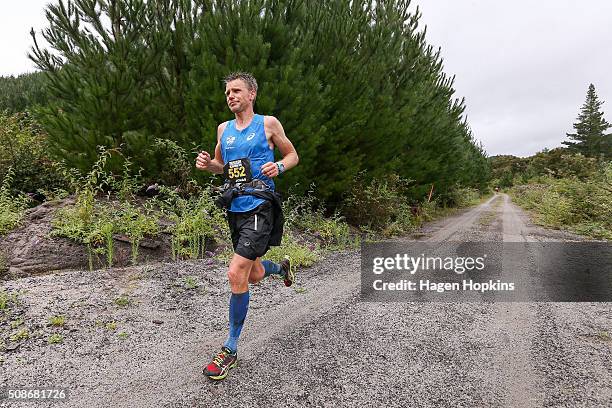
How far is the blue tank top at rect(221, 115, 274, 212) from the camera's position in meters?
2.89

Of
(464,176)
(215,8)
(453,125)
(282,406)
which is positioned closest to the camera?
(282,406)

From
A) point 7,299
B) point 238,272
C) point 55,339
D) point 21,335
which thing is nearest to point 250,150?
point 238,272

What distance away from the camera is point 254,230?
2.80 m

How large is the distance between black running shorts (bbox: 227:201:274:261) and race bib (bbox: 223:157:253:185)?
0.81ft

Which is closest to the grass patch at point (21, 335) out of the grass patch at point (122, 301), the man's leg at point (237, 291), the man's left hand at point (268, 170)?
the grass patch at point (122, 301)

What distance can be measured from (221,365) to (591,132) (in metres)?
71.3

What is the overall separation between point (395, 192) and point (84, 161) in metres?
8.09

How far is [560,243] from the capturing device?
29.2 ft

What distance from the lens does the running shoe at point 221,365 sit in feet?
8.25

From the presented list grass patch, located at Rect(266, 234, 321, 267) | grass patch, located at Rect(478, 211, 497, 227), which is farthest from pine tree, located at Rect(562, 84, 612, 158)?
grass patch, located at Rect(266, 234, 321, 267)

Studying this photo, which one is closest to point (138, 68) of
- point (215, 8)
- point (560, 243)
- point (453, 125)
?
point (215, 8)

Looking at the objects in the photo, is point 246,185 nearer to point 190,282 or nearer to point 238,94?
point 238,94

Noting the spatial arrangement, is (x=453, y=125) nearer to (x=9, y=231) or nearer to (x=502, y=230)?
(x=502, y=230)

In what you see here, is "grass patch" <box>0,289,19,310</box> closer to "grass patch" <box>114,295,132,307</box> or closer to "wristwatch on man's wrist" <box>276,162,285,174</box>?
"grass patch" <box>114,295,132,307</box>
